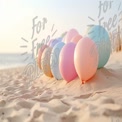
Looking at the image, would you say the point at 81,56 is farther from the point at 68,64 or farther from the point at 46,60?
the point at 46,60

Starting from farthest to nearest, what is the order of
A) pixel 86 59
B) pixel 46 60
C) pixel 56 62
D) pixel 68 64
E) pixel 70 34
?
pixel 70 34 < pixel 46 60 < pixel 56 62 < pixel 68 64 < pixel 86 59

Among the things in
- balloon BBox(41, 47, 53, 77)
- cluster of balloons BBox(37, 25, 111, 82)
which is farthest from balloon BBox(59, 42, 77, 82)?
balloon BBox(41, 47, 53, 77)

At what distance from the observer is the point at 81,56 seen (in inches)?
142

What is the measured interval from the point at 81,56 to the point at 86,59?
8cm

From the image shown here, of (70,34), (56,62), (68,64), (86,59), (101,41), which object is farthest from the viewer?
(70,34)

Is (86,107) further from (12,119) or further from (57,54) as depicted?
(57,54)

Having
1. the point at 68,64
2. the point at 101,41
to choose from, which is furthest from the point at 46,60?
the point at 101,41

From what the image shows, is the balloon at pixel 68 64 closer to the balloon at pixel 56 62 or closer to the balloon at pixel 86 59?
the balloon at pixel 86 59

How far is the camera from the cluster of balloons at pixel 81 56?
11.8 feet

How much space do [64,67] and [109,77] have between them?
2.28 ft

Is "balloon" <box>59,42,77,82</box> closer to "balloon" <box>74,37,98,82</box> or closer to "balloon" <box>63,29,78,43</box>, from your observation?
"balloon" <box>74,37,98,82</box>

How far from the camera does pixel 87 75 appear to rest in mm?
3590

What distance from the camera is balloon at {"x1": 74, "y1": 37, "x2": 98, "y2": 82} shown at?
3.58 m

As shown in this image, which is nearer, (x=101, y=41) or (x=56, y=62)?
(x=101, y=41)
